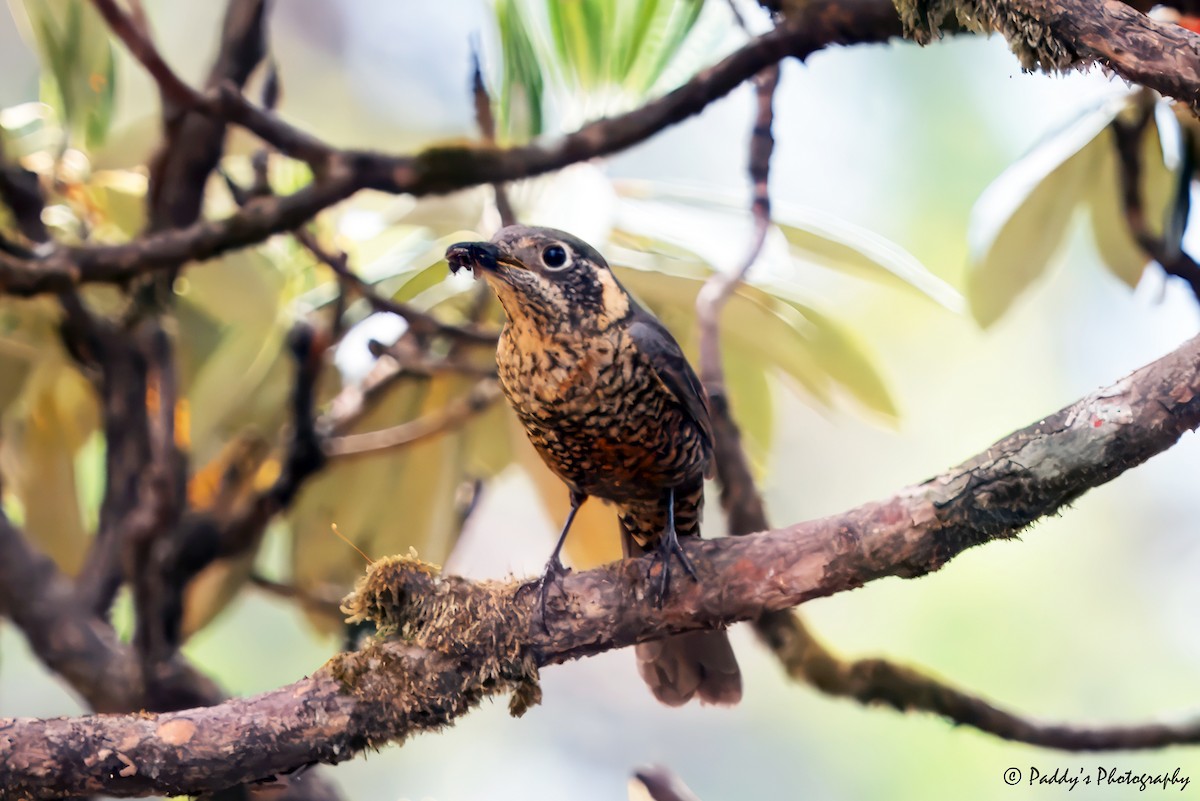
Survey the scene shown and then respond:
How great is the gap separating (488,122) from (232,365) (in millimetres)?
548

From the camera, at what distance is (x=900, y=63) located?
2.14 meters

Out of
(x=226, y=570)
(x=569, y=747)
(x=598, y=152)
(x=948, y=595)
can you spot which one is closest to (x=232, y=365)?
(x=226, y=570)

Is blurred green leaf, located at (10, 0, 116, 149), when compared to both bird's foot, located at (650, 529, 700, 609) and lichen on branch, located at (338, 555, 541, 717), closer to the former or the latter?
lichen on branch, located at (338, 555, 541, 717)

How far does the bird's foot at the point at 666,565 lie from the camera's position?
1112 mm

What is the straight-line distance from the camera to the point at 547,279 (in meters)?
1.19

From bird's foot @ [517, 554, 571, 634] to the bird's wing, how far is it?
9.9 inches

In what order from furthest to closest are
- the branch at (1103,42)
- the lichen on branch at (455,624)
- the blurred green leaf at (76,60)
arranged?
the blurred green leaf at (76,60), the lichen on branch at (455,624), the branch at (1103,42)

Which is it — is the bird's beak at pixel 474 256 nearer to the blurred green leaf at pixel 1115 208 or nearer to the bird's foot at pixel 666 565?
the bird's foot at pixel 666 565

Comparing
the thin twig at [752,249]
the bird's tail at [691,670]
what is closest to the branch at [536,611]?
the bird's tail at [691,670]

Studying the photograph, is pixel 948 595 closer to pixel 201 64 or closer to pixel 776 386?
pixel 776 386

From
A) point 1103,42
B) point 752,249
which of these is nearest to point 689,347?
point 752,249

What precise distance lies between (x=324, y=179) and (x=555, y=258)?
44 cm

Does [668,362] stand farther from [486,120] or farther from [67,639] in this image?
[67,639]

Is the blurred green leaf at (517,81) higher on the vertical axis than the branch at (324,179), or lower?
higher
